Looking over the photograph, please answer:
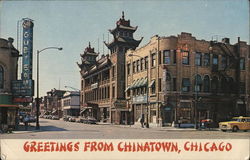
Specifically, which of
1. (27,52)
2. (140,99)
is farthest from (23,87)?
(140,99)

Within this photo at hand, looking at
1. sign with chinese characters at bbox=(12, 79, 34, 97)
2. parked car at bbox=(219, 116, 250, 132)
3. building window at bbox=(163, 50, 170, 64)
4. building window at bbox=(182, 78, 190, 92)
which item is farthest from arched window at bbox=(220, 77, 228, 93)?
sign with chinese characters at bbox=(12, 79, 34, 97)

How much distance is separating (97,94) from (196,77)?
18.7 m

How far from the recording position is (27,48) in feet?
31.6

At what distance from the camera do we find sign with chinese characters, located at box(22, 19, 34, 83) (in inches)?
357

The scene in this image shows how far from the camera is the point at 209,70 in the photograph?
13281mm

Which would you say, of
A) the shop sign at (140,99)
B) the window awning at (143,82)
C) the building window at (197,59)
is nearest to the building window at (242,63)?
the building window at (197,59)

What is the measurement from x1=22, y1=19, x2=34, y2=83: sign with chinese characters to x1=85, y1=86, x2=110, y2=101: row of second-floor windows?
1573 centimetres

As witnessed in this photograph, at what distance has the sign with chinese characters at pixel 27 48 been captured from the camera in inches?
357

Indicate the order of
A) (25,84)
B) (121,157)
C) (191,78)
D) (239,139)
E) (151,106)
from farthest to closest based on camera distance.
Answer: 1. (151,106)
2. (191,78)
3. (25,84)
4. (239,139)
5. (121,157)

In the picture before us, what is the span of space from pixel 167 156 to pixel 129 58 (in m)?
15.6

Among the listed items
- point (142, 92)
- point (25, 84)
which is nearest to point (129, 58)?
point (142, 92)

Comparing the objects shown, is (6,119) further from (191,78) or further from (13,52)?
(191,78)

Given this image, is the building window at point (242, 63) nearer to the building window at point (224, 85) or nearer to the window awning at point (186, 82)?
the building window at point (224, 85)

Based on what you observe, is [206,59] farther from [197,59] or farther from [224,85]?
[224,85]
